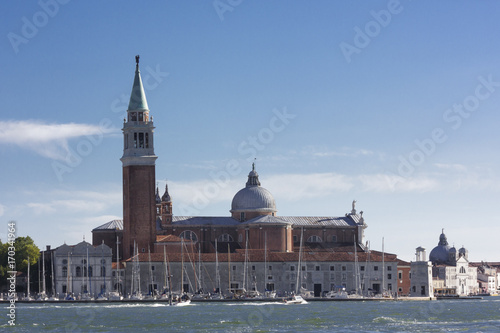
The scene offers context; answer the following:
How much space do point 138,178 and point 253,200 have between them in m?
16.9

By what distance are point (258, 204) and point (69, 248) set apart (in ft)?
72.6

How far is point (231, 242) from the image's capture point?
385 ft

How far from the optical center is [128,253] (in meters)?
108

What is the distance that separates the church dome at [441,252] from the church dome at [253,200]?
165ft

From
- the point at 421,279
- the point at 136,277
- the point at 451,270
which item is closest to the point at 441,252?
the point at 451,270

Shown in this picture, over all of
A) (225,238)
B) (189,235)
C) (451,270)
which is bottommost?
(451,270)

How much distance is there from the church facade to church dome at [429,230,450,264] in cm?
4722

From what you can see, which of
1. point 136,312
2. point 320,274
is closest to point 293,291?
point 320,274

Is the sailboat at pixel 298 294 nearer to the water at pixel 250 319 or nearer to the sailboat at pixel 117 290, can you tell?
the water at pixel 250 319

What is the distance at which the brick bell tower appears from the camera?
351 ft

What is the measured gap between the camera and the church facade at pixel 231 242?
106938 millimetres

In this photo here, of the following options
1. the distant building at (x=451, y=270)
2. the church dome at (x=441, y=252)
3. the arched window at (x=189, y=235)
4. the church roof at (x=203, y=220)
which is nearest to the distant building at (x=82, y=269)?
the arched window at (x=189, y=235)

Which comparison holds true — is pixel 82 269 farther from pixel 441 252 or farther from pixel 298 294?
pixel 441 252

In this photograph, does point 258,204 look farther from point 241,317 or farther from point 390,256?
point 241,317
